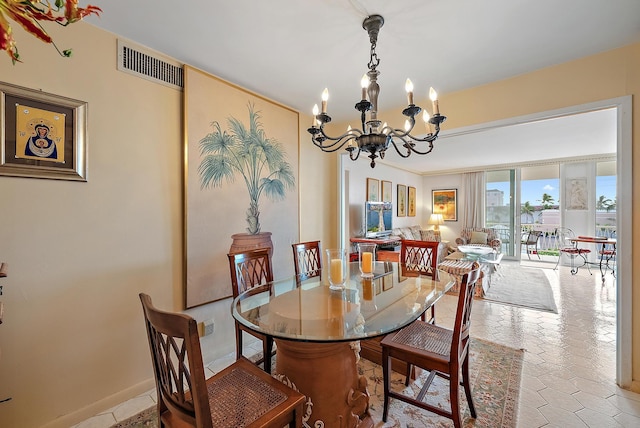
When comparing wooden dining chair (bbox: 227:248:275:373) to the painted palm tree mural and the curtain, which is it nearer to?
the painted palm tree mural

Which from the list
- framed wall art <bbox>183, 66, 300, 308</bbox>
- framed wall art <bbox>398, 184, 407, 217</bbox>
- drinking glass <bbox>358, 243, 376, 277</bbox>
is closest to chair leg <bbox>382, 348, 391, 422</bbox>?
drinking glass <bbox>358, 243, 376, 277</bbox>

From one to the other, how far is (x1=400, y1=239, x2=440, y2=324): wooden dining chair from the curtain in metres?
5.53

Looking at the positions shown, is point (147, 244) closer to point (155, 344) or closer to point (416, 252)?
point (155, 344)

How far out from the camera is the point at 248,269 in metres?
2.15

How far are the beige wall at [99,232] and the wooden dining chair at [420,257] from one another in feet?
4.51

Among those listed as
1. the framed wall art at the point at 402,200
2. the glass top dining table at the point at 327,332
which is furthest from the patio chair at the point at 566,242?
the glass top dining table at the point at 327,332

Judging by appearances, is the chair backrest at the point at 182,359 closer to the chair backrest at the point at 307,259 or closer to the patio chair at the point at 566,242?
the chair backrest at the point at 307,259

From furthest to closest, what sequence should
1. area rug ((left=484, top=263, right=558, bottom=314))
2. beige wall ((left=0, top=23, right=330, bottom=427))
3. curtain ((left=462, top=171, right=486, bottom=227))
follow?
curtain ((left=462, top=171, right=486, bottom=227)) → area rug ((left=484, top=263, right=558, bottom=314)) → beige wall ((left=0, top=23, right=330, bottom=427))

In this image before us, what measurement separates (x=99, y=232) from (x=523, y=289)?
5.60 meters

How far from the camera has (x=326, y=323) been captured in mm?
1345

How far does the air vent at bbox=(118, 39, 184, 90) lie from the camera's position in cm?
186

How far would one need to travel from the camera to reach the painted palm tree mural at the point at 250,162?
2.30 meters

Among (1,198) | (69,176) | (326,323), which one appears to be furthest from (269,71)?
(326,323)

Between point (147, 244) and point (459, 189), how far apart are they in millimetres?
7781
